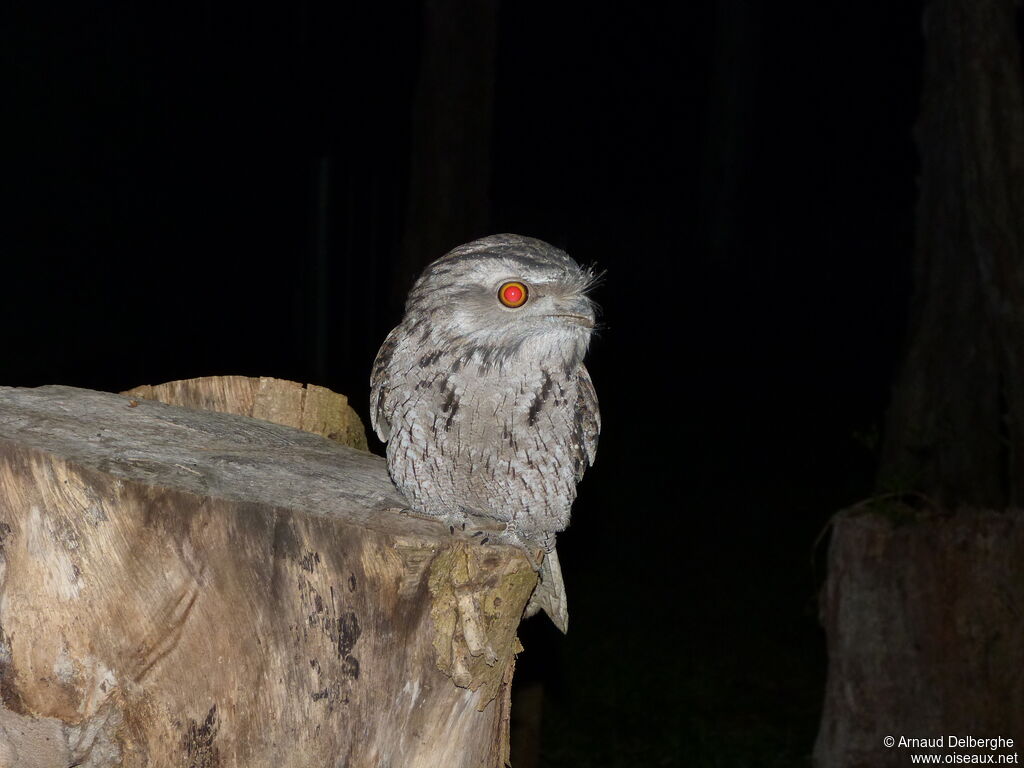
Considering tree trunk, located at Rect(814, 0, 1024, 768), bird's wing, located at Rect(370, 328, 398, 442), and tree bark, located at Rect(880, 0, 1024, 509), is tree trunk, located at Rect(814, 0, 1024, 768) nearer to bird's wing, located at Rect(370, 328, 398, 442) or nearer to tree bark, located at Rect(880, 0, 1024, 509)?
tree bark, located at Rect(880, 0, 1024, 509)

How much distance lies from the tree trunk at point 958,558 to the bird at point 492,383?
195cm

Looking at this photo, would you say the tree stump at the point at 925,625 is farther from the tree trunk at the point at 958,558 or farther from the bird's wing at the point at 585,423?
the bird's wing at the point at 585,423

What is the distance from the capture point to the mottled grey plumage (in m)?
2.02

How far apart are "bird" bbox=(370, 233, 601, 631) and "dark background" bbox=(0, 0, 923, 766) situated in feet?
6.35

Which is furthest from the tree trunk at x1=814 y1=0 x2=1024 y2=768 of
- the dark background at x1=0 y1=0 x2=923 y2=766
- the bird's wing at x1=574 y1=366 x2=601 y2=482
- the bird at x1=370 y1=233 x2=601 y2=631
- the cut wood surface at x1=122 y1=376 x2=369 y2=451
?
the cut wood surface at x1=122 y1=376 x2=369 y2=451

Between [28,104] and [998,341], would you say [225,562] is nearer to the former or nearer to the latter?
[998,341]

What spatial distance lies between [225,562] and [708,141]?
8.42 metres

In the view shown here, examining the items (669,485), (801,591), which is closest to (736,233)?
(669,485)

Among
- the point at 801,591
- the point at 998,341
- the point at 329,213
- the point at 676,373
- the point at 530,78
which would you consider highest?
the point at 530,78

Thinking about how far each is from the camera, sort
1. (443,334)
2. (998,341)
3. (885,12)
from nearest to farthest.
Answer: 1. (443,334)
2. (998,341)
3. (885,12)

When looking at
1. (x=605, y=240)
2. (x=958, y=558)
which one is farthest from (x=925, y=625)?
(x=605, y=240)

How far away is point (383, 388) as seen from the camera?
7.56 feet

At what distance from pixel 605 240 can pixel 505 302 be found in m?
7.23

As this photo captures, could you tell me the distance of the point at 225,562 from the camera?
5.86 feet
